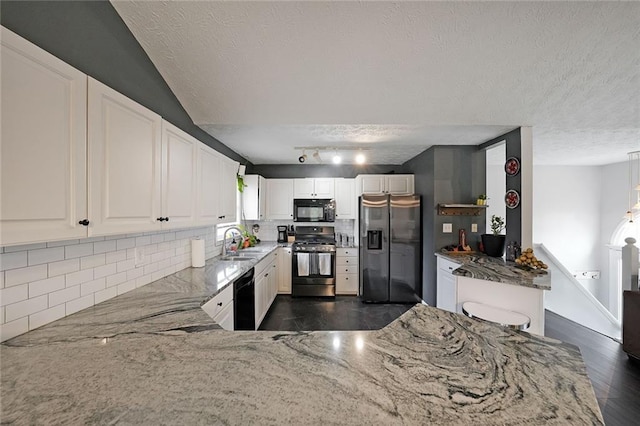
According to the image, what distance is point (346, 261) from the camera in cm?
444

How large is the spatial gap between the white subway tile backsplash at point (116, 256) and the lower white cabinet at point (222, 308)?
694 mm

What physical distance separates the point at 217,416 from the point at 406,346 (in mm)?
680

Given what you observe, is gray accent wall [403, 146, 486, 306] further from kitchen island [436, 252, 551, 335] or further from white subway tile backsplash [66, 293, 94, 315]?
white subway tile backsplash [66, 293, 94, 315]

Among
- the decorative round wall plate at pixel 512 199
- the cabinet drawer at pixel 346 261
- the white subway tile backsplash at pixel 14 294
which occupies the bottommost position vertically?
the cabinet drawer at pixel 346 261

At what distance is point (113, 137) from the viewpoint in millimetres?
1308

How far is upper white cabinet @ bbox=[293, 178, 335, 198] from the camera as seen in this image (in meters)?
4.75

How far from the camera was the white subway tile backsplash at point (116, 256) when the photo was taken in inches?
64.5

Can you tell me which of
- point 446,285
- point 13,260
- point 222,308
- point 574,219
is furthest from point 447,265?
point 574,219

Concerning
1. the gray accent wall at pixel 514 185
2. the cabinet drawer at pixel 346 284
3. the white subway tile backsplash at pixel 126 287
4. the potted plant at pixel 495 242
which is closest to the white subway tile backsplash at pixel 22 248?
the white subway tile backsplash at pixel 126 287

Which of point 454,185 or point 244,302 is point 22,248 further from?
point 454,185

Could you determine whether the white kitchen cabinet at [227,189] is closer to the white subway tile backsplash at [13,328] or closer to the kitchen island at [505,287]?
the white subway tile backsplash at [13,328]

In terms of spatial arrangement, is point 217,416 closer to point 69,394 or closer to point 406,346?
point 69,394

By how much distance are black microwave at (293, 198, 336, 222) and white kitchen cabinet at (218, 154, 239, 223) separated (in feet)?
5.63

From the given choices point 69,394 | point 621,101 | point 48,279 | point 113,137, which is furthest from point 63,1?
point 621,101
